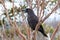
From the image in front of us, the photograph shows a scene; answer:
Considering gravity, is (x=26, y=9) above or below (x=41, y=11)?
below

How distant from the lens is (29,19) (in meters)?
3.27

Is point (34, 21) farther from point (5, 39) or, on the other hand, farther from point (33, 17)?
point (5, 39)

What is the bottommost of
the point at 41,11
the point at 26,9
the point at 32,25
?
the point at 32,25

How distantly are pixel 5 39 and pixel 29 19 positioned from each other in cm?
160

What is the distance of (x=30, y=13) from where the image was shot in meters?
3.39

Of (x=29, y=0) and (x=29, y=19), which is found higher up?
(x=29, y=0)

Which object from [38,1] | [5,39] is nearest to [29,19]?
[5,39]

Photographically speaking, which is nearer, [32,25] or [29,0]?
[29,0]

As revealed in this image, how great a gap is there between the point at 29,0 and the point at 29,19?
177cm

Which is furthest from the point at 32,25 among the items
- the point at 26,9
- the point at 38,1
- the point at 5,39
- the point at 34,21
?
the point at 38,1

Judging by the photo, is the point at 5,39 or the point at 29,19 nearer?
the point at 5,39

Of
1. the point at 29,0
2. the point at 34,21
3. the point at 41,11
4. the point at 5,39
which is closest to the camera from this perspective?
the point at 41,11

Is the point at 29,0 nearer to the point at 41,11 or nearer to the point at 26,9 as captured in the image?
the point at 41,11

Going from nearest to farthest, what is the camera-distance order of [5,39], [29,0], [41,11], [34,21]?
[41,11] < [29,0] < [5,39] < [34,21]
